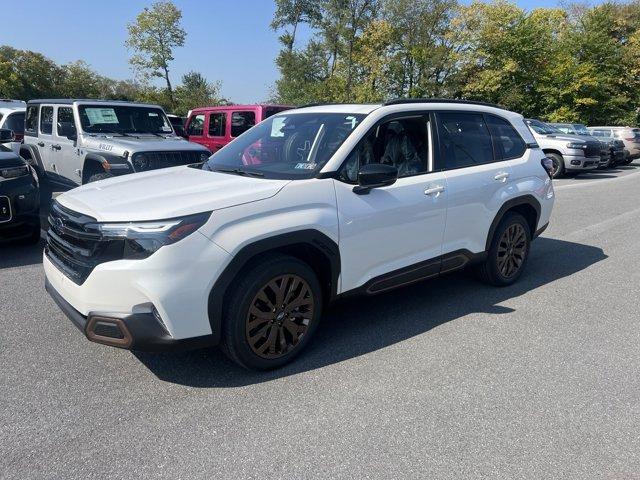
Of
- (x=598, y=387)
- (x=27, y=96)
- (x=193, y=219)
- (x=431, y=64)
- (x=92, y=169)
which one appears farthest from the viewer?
(x=27, y=96)

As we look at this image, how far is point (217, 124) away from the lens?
11.9 meters

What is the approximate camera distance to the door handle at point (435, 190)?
156 inches

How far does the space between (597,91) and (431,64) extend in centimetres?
1146

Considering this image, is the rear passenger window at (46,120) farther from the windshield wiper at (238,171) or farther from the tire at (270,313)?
the tire at (270,313)

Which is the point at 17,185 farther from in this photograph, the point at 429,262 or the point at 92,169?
the point at 429,262

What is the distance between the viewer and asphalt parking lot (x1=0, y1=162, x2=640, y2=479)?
2.44 metres

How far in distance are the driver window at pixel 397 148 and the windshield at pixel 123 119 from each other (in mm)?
5832

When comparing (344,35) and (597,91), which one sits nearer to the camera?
(597,91)

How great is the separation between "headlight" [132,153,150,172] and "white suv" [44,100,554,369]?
3.21 m

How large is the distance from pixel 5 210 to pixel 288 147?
364 cm

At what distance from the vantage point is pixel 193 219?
2.82m

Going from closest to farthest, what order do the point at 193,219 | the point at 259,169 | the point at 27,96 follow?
the point at 193,219, the point at 259,169, the point at 27,96

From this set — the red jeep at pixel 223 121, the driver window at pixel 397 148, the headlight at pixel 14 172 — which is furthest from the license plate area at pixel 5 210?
the red jeep at pixel 223 121

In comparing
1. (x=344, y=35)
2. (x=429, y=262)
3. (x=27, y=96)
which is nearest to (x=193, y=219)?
(x=429, y=262)
